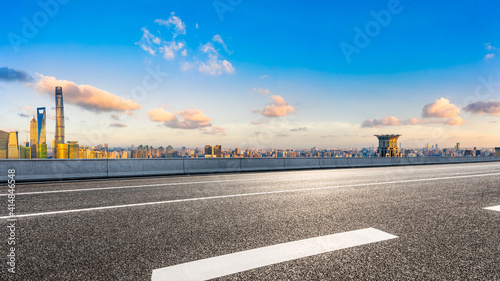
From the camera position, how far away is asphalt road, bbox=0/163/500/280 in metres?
2.68

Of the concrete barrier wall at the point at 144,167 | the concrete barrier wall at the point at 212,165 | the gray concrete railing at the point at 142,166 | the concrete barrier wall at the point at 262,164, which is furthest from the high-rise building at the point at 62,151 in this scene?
the concrete barrier wall at the point at 262,164

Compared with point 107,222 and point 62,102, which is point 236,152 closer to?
point 107,222

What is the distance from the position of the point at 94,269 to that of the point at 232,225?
1961mm

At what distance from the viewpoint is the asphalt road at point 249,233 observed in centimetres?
268

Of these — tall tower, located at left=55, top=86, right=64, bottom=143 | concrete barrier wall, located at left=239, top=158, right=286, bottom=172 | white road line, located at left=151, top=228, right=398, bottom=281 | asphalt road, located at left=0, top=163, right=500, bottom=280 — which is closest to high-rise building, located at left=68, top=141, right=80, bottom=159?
asphalt road, located at left=0, top=163, right=500, bottom=280

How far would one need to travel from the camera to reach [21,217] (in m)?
4.79

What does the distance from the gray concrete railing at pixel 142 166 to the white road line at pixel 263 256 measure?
11137 millimetres

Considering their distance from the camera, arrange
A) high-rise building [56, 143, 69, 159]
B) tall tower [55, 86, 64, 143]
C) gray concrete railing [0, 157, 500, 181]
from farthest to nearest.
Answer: tall tower [55, 86, 64, 143], high-rise building [56, 143, 69, 159], gray concrete railing [0, 157, 500, 181]

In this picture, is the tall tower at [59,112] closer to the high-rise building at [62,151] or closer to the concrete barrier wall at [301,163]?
the high-rise building at [62,151]

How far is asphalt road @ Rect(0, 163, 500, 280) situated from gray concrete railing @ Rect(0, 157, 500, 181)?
511 centimetres

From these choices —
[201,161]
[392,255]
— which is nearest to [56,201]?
[392,255]

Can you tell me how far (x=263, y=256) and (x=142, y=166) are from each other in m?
11.7

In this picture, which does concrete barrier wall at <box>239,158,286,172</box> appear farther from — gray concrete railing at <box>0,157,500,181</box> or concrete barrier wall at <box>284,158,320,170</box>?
concrete barrier wall at <box>284,158,320,170</box>

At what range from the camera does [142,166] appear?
43.9 feet
